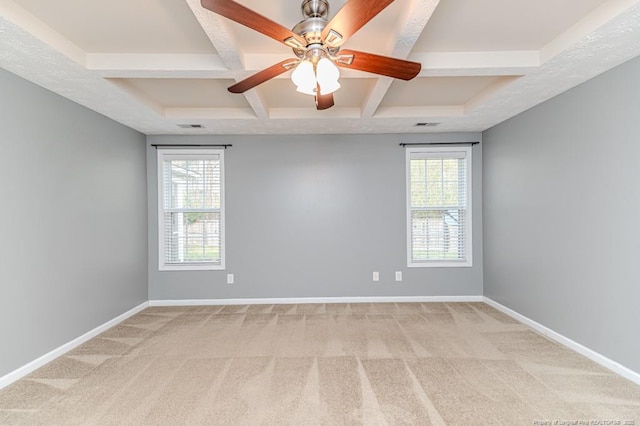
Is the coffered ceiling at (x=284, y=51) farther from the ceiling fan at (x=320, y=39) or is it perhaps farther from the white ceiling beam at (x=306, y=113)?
the ceiling fan at (x=320, y=39)

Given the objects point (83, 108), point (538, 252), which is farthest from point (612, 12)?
point (83, 108)

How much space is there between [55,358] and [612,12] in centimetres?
491

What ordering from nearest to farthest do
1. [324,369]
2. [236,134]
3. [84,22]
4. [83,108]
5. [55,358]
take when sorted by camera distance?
[84,22], [324,369], [55,358], [83,108], [236,134]

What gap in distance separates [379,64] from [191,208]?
139 inches

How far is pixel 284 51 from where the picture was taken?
239cm

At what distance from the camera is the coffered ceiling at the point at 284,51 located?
6.25ft

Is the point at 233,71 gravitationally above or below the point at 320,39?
above

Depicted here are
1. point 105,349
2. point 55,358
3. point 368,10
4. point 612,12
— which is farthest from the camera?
point 105,349

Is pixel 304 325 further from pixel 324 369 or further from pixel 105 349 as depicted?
pixel 105 349

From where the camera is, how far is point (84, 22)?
204cm

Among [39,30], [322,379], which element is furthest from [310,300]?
[39,30]

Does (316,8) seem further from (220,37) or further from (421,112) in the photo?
(421,112)

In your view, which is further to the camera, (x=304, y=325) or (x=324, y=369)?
(x=304, y=325)

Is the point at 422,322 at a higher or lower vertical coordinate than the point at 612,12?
lower
